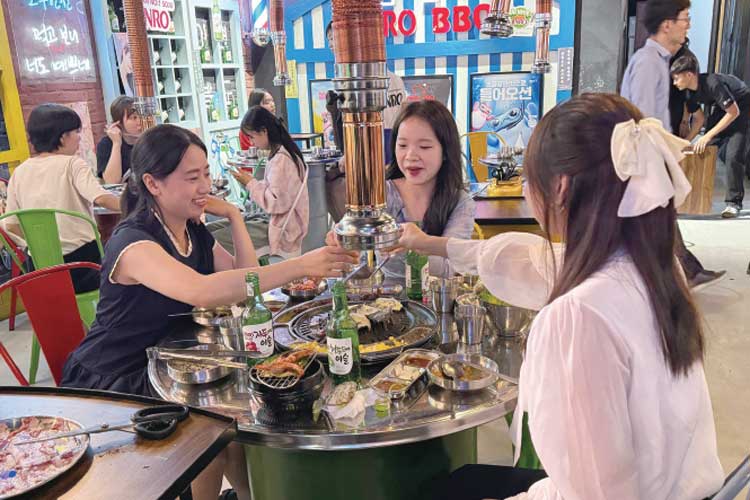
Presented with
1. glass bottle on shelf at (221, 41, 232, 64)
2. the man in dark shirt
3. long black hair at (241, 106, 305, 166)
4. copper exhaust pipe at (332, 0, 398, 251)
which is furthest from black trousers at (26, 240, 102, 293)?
glass bottle on shelf at (221, 41, 232, 64)

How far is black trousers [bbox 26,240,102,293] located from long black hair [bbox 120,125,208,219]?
54.1 inches

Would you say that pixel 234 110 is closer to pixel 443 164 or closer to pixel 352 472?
pixel 443 164

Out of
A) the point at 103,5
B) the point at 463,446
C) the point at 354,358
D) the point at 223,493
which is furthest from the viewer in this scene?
the point at 103,5

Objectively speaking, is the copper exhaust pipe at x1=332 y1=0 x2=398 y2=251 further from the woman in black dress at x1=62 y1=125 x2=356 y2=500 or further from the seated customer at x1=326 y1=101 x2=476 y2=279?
the seated customer at x1=326 y1=101 x2=476 y2=279

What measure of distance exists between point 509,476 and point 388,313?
602 millimetres

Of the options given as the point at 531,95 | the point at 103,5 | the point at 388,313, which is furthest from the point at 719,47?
the point at 388,313

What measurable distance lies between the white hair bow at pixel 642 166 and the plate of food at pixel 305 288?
1.32 metres

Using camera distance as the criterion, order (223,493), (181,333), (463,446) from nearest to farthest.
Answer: (463,446)
(181,333)
(223,493)

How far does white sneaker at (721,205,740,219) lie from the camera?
6.46 meters

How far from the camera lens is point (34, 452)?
1201mm

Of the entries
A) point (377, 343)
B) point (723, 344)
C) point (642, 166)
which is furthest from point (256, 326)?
point (723, 344)

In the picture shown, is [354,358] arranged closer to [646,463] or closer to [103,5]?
Result: [646,463]

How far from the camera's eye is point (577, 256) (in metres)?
1.13

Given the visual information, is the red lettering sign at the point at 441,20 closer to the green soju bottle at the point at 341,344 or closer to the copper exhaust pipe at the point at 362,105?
the green soju bottle at the point at 341,344
